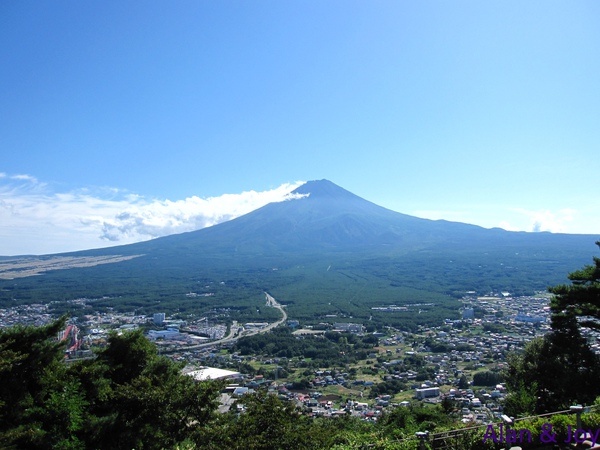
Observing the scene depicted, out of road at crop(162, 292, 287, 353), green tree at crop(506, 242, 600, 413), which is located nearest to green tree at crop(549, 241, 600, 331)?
green tree at crop(506, 242, 600, 413)

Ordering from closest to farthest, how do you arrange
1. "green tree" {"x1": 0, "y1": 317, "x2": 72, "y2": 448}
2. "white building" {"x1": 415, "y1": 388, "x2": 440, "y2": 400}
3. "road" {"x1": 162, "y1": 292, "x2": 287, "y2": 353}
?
"green tree" {"x1": 0, "y1": 317, "x2": 72, "y2": 448} < "white building" {"x1": 415, "y1": 388, "x2": 440, "y2": 400} < "road" {"x1": 162, "y1": 292, "x2": 287, "y2": 353}

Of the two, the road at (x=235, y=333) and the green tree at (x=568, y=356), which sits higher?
the green tree at (x=568, y=356)

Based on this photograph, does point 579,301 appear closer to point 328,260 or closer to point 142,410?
point 142,410

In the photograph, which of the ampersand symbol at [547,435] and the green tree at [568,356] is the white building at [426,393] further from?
the ampersand symbol at [547,435]

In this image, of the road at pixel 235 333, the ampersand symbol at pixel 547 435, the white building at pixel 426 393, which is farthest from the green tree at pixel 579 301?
the road at pixel 235 333

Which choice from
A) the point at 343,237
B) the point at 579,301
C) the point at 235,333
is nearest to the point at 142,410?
the point at 579,301

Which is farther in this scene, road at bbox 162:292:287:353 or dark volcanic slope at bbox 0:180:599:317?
dark volcanic slope at bbox 0:180:599:317

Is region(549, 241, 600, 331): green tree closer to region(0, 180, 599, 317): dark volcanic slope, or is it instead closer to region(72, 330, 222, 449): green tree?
region(72, 330, 222, 449): green tree

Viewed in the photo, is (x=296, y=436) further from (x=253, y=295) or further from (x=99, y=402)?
(x=253, y=295)
